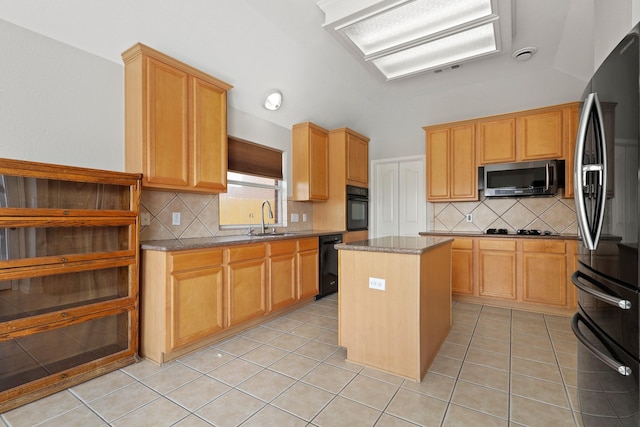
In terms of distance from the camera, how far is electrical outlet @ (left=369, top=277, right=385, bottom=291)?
2229 mm

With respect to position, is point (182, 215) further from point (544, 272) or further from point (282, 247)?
point (544, 272)

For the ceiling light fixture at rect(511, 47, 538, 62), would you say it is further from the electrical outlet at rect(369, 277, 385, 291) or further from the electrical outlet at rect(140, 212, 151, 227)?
the electrical outlet at rect(140, 212, 151, 227)

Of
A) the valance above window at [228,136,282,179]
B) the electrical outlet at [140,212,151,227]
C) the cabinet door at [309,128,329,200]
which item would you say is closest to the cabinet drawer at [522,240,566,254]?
the cabinet door at [309,128,329,200]

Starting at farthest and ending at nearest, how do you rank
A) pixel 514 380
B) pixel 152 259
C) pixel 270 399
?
pixel 152 259
pixel 514 380
pixel 270 399

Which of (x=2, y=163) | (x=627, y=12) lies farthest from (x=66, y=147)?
(x=627, y=12)

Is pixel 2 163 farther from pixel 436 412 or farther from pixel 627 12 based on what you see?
pixel 627 12

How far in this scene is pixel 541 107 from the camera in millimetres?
3807

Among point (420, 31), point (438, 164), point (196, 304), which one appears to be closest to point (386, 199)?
point (438, 164)

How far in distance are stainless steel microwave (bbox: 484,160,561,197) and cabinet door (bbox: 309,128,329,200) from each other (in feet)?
7.27

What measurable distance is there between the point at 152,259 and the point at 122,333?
58 cm

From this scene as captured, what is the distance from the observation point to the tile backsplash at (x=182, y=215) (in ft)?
9.14

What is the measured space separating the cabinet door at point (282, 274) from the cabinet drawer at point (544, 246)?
2721 millimetres

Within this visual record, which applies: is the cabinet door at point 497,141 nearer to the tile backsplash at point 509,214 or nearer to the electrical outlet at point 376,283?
the tile backsplash at point 509,214

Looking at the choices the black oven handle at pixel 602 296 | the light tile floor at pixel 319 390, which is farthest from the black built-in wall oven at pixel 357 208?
the black oven handle at pixel 602 296
